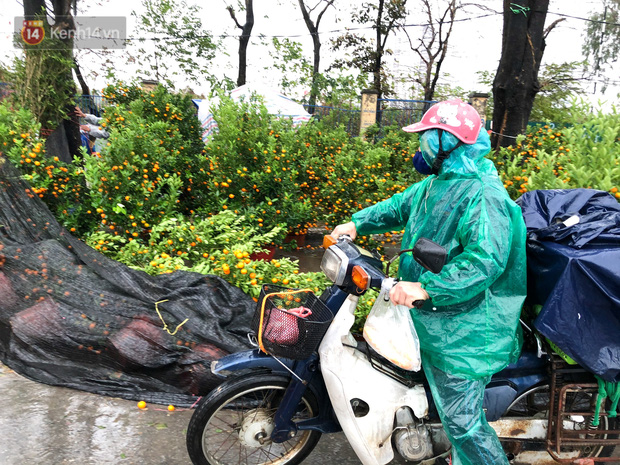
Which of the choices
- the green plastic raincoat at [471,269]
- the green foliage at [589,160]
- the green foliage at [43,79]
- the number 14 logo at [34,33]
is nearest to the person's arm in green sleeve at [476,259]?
the green plastic raincoat at [471,269]

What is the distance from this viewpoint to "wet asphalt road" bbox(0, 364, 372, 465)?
7.59ft

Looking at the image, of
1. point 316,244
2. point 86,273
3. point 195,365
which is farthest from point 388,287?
point 316,244

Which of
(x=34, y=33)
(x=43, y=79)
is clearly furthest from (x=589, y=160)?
(x=34, y=33)

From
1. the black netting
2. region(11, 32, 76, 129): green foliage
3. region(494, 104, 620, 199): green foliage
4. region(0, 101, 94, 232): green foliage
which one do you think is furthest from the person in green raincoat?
region(11, 32, 76, 129): green foliage

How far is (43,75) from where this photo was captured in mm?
5898

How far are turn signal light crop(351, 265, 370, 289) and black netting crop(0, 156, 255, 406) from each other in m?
1.34

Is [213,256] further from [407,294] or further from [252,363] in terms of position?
[407,294]

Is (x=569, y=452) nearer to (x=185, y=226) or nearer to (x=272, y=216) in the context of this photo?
(x=185, y=226)

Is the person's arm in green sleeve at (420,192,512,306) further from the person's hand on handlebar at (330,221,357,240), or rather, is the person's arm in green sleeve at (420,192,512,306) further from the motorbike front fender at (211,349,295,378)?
the motorbike front fender at (211,349,295,378)

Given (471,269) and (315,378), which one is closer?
(471,269)

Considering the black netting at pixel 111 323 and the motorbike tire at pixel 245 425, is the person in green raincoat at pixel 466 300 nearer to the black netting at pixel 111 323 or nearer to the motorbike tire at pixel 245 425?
the motorbike tire at pixel 245 425

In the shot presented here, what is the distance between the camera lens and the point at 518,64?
639 centimetres

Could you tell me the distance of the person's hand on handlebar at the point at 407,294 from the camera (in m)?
1.67

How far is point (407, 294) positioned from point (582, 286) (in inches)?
26.8
